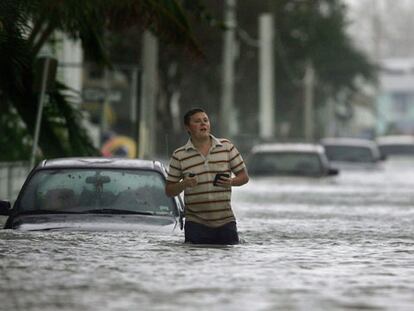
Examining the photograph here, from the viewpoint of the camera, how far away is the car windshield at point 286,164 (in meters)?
33.3

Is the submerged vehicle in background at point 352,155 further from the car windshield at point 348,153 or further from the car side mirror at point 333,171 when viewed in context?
the car side mirror at point 333,171

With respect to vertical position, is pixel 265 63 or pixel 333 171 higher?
pixel 265 63

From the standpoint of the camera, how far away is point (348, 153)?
45.5 m

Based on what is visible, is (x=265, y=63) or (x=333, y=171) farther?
(x=265, y=63)

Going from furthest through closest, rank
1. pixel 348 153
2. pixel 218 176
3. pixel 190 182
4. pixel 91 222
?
1. pixel 348 153
2. pixel 91 222
3. pixel 218 176
4. pixel 190 182

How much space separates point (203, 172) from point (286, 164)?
19.8m

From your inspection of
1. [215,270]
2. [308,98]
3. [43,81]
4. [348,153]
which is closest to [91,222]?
[215,270]

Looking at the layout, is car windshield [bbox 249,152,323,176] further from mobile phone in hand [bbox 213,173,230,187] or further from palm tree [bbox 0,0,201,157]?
mobile phone in hand [bbox 213,173,230,187]

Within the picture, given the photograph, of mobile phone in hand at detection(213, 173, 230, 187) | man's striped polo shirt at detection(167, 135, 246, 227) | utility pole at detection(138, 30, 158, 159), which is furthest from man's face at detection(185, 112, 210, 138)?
utility pole at detection(138, 30, 158, 159)

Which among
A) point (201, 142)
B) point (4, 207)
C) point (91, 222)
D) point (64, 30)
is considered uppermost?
point (64, 30)

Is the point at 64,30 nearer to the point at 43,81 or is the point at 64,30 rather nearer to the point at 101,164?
the point at 43,81

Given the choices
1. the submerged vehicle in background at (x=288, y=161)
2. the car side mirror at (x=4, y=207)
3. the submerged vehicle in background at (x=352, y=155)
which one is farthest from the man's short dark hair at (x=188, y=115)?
the submerged vehicle in background at (x=352, y=155)

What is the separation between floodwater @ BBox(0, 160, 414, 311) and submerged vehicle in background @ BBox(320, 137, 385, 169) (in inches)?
937

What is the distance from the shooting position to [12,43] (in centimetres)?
1969
